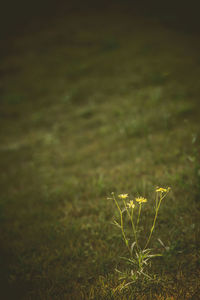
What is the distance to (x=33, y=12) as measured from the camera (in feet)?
37.8

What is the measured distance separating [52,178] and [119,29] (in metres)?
8.14

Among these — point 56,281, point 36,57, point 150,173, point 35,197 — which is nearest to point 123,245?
point 56,281

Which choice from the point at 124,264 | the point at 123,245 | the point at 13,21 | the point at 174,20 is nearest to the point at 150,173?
the point at 123,245

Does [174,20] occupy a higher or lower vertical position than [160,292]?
higher

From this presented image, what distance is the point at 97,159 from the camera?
3.93m

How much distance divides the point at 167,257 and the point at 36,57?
376 inches

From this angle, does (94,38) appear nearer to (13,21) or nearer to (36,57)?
(36,57)

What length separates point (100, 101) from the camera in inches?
237

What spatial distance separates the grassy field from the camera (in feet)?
6.70

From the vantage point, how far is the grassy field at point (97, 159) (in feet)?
6.70

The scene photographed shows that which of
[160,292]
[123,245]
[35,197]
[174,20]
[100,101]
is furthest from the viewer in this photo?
[174,20]

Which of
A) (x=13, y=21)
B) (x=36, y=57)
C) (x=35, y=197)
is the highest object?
(x=13, y=21)

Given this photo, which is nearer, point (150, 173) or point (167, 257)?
point (167, 257)

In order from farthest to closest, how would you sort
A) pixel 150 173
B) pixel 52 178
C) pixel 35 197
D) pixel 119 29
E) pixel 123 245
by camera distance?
pixel 119 29 < pixel 52 178 < pixel 35 197 < pixel 150 173 < pixel 123 245
